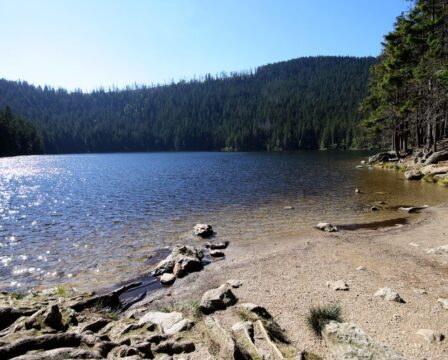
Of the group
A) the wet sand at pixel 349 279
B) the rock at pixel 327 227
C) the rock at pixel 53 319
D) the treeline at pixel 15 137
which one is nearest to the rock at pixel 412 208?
the wet sand at pixel 349 279

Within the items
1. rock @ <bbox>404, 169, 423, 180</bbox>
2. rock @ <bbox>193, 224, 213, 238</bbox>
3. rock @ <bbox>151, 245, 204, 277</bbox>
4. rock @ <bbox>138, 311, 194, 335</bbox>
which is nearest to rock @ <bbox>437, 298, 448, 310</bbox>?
rock @ <bbox>138, 311, 194, 335</bbox>

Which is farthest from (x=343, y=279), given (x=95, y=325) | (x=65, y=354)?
(x=65, y=354)

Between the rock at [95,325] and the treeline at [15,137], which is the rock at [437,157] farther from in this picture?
the treeline at [15,137]

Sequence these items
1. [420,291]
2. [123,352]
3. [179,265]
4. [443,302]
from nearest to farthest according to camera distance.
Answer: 1. [123,352]
2. [443,302]
3. [420,291]
4. [179,265]

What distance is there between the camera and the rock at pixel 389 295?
8945 millimetres

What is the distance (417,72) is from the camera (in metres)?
35.6

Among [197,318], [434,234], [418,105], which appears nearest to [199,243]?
[197,318]

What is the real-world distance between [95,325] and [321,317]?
5.78 m

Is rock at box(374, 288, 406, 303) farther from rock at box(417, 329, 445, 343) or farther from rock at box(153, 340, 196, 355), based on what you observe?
rock at box(153, 340, 196, 355)

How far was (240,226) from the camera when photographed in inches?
795

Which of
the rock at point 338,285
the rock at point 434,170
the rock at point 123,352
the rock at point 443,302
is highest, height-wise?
the rock at point 434,170

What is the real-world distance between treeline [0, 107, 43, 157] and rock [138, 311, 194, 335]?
115773mm

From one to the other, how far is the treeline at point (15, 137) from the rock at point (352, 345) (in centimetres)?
11943

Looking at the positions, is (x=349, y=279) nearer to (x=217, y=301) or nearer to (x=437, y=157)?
(x=217, y=301)
